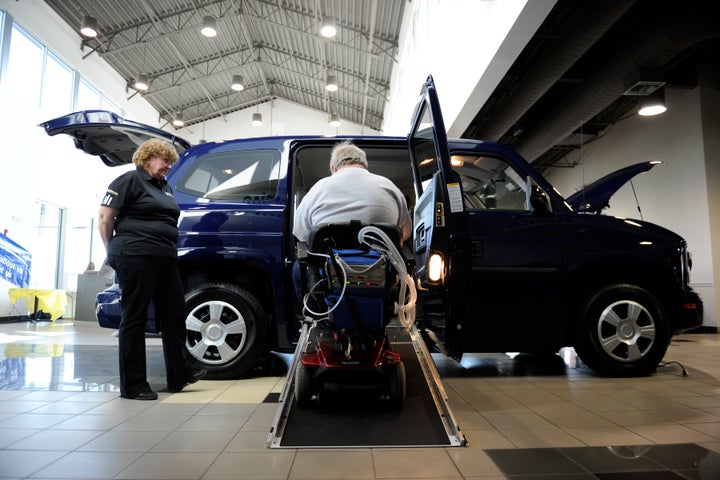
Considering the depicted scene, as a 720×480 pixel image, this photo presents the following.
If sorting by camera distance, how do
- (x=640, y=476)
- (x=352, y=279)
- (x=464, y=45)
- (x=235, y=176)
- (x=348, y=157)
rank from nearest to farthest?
(x=640, y=476)
(x=352, y=279)
(x=348, y=157)
(x=235, y=176)
(x=464, y=45)

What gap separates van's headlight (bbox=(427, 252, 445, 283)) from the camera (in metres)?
2.66

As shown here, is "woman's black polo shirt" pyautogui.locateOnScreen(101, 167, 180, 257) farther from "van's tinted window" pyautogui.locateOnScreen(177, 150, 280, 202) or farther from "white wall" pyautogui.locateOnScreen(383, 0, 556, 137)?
"white wall" pyautogui.locateOnScreen(383, 0, 556, 137)

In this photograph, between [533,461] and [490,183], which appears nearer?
[533,461]

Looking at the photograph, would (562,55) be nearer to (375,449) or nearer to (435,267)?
(435,267)

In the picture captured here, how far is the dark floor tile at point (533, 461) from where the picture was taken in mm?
1866

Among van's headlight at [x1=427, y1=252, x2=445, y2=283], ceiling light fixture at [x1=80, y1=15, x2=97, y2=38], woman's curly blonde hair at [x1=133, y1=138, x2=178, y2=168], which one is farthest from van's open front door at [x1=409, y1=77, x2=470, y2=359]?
ceiling light fixture at [x1=80, y1=15, x2=97, y2=38]

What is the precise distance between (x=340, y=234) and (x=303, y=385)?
88 centimetres

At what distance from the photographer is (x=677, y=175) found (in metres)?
9.19

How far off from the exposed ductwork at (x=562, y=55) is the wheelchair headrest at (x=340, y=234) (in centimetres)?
450

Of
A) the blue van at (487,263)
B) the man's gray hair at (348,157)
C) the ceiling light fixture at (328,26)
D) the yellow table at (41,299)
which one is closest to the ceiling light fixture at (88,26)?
the ceiling light fixture at (328,26)

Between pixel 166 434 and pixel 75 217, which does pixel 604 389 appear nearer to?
pixel 166 434

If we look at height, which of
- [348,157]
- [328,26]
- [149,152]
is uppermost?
[328,26]

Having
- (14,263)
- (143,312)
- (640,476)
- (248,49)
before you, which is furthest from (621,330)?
(248,49)

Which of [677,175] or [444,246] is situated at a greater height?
[677,175]
